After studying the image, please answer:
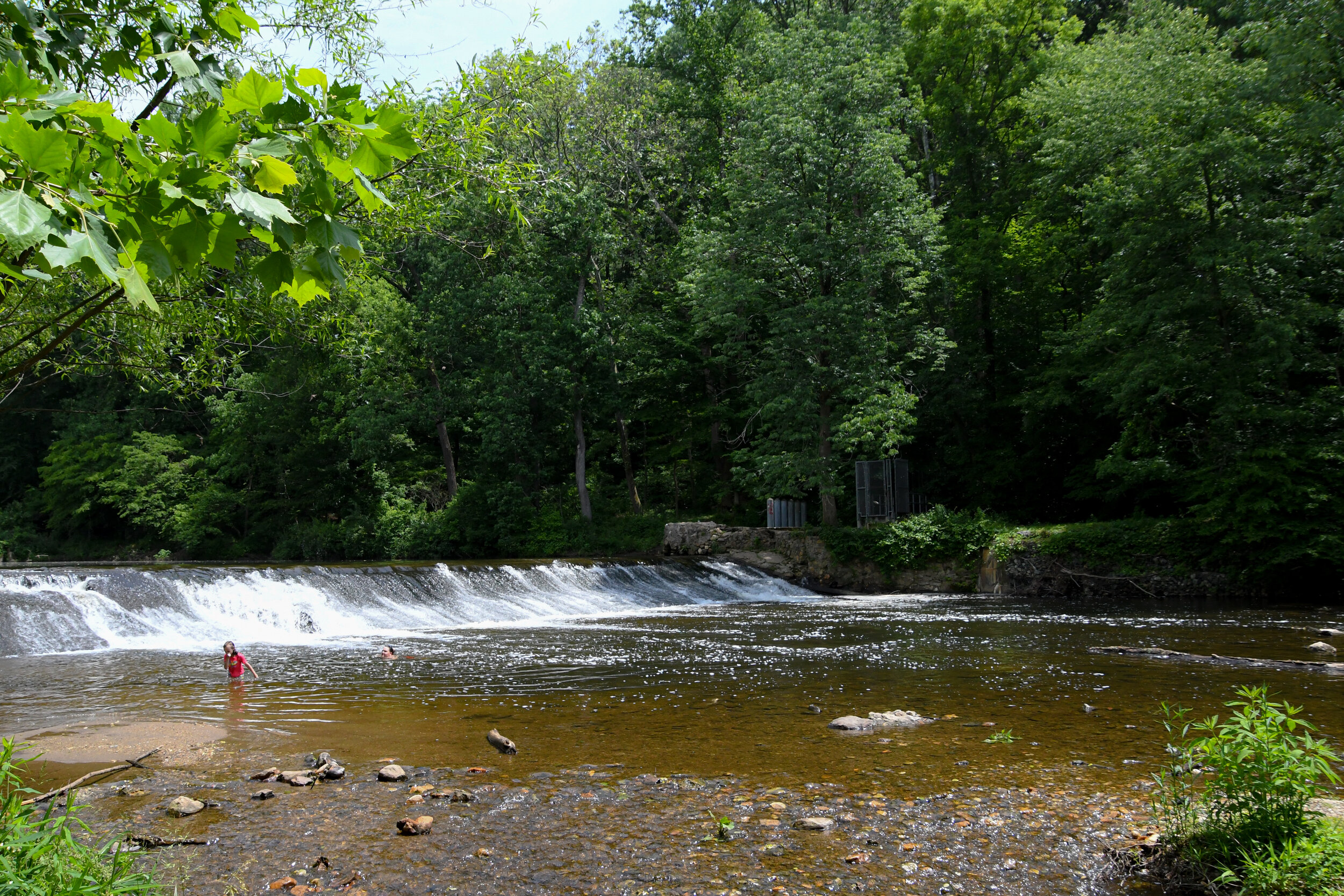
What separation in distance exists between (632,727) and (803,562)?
16078 millimetres

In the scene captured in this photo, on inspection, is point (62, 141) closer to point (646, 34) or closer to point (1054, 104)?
point (1054, 104)

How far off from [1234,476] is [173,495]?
35361 mm

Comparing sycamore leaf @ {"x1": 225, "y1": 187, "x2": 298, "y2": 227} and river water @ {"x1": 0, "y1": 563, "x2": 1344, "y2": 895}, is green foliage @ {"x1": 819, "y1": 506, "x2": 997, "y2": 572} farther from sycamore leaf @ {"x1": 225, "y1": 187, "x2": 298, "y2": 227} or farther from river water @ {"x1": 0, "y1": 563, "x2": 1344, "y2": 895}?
sycamore leaf @ {"x1": 225, "y1": 187, "x2": 298, "y2": 227}

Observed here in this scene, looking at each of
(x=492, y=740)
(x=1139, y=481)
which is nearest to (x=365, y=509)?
(x=1139, y=481)

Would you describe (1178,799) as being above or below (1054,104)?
below

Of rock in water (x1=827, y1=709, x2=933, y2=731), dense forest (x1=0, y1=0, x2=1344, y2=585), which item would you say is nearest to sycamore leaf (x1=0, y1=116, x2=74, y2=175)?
dense forest (x1=0, y1=0, x2=1344, y2=585)

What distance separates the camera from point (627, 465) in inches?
1173

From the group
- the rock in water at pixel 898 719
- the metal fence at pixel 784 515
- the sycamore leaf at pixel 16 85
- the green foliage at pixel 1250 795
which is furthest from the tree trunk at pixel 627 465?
the sycamore leaf at pixel 16 85

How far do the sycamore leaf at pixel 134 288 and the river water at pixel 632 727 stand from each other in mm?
3012

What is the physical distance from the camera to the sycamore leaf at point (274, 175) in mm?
1976

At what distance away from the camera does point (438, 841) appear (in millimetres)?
4312

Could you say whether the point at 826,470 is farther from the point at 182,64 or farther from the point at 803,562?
the point at 182,64

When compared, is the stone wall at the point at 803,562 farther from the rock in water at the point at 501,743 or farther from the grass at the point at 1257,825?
the grass at the point at 1257,825

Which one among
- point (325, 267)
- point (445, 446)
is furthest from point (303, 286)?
point (445, 446)
